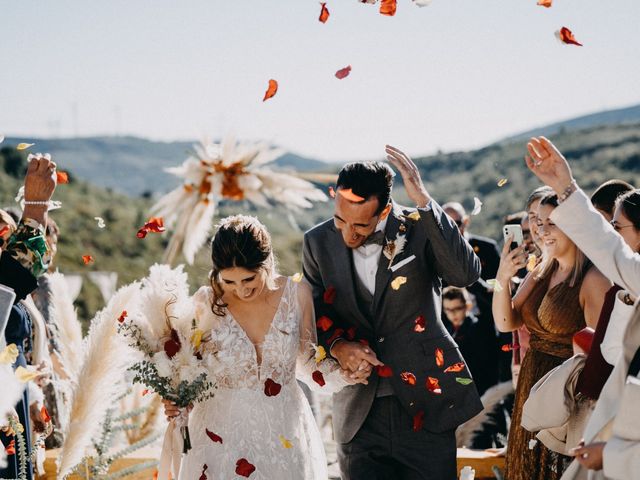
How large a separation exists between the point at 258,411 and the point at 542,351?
1507mm

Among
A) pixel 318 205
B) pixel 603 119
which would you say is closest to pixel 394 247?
pixel 318 205

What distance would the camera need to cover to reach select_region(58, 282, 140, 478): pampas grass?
3594 mm

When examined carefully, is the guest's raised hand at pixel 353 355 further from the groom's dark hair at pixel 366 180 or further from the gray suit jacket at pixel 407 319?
the groom's dark hair at pixel 366 180

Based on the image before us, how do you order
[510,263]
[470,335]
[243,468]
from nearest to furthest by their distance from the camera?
[243,468], [510,263], [470,335]

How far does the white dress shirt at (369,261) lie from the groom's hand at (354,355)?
307 millimetres

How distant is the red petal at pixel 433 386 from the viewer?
3.96 m

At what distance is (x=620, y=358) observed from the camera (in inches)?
106

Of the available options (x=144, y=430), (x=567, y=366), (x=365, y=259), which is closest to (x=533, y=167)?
(x=567, y=366)

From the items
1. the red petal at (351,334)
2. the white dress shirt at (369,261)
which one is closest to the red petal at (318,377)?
the red petal at (351,334)

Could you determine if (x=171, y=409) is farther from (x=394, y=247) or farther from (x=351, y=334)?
(x=394, y=247)

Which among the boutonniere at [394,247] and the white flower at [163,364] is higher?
the boutonniere at [394,247]

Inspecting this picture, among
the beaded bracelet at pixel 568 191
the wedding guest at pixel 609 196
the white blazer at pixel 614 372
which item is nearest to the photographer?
the white blazer at pixel 614 372

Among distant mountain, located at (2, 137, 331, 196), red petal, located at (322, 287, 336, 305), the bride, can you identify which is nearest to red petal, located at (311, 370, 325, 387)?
the bride

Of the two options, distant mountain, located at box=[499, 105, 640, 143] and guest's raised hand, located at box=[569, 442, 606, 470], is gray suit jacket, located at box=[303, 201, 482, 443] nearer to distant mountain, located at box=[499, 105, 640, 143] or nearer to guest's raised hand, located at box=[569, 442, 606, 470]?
guest's raised hand, located at box=[569, 442, 606, 470]
